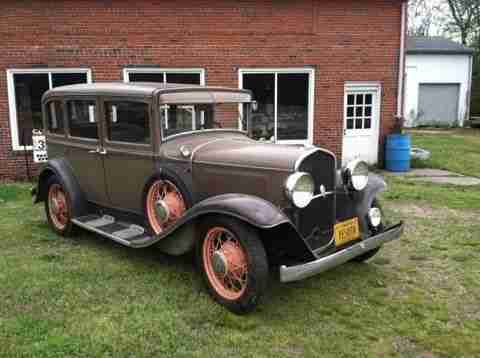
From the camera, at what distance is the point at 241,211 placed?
3.39 meters

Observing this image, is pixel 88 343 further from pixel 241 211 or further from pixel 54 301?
pixel 241 211

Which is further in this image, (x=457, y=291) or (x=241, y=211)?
(x=457, y=291)

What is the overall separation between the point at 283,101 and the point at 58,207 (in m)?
6.11

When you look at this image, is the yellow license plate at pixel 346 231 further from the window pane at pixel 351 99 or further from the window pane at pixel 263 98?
the window pane at pixel 351 99

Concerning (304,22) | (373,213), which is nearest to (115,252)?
(373,213)

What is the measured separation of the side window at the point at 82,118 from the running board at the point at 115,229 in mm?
905

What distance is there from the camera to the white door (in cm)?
1081

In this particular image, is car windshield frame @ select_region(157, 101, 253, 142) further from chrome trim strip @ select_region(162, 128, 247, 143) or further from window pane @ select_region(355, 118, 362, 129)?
window pane @ select_region(355, 118, 362, 129)

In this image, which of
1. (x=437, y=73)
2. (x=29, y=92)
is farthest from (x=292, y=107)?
(x=437, y=73)

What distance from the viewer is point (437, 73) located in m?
22.9

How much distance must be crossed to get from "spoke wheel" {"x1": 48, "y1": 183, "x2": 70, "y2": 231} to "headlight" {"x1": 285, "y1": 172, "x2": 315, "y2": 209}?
9.90ft

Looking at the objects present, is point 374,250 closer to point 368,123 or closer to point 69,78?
point 368,123

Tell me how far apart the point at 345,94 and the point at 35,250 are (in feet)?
25.3

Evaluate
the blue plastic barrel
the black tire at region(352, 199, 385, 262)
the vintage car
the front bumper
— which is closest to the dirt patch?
the black tire at region(352, 199, 385, 262)
